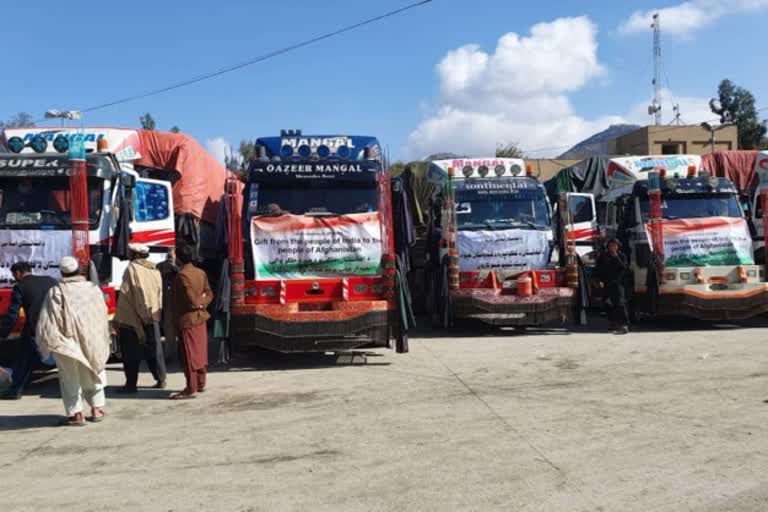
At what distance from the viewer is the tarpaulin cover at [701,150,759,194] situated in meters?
17.0

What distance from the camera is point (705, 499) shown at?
172 inches

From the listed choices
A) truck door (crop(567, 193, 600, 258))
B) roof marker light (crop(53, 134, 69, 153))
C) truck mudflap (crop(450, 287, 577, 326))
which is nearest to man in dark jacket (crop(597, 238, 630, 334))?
truck mudflap (crop(450, 287, 577, 326))

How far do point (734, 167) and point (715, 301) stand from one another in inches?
249

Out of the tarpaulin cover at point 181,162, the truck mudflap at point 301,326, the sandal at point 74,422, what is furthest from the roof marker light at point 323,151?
the sandal at point 74,422

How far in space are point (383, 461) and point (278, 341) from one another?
13.9 feet

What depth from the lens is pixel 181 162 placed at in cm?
1196

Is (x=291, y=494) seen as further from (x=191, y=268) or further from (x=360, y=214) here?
(x=360, y=214)

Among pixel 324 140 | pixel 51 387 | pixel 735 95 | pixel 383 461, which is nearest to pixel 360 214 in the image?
pixel 324 140

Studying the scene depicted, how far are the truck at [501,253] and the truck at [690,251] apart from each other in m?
1.62

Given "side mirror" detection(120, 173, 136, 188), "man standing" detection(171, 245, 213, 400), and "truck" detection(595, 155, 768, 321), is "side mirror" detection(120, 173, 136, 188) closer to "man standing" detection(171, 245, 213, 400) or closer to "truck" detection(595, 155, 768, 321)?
"man standing" detection(171, 245, 213, 400)

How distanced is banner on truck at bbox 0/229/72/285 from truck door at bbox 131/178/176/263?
117cm

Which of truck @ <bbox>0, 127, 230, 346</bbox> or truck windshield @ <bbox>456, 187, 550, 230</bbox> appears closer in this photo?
truck @ <bbox>0, 127, 230, 346</bbox>

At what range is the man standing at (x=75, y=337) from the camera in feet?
21.0

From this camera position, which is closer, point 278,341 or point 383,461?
point 383,461
